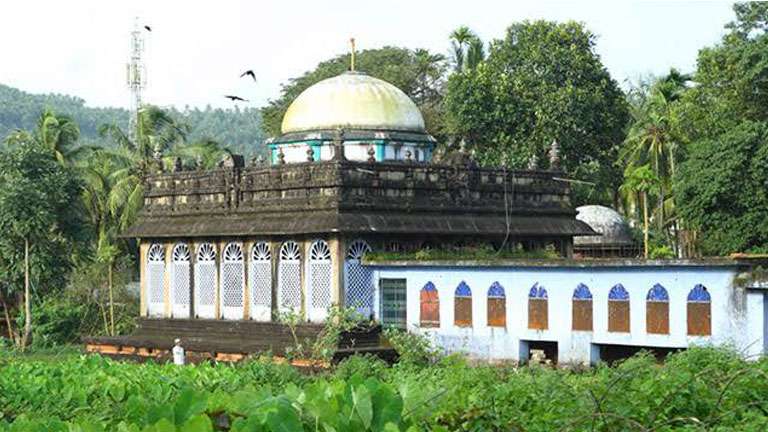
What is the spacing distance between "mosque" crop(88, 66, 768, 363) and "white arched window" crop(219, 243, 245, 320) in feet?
0.15

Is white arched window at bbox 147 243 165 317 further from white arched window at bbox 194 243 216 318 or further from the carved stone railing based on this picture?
white arched window at bbox 194 243 216 318

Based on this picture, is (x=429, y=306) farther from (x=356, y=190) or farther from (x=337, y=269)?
(x=356, y=190)

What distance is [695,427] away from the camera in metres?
7.01

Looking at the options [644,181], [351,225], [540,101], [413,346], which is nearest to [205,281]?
[351,225]

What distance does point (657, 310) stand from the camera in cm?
2111

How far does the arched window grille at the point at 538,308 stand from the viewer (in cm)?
2302

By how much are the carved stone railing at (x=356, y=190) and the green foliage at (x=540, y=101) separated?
11748 mm

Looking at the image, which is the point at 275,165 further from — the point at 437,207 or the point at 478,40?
the point at 478,40

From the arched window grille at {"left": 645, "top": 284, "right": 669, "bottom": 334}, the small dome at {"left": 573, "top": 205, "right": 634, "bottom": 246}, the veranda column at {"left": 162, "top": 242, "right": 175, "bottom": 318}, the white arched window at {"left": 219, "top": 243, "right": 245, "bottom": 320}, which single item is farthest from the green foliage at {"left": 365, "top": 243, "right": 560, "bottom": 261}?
the small dome at {"left": 573, "top": 205, "right": 634, "bottom": 246}

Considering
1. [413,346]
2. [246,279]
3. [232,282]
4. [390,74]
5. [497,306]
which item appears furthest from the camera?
[390,74]

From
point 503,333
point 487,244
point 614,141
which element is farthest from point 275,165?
point 614,141

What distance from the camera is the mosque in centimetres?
2133

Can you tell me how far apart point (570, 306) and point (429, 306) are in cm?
348

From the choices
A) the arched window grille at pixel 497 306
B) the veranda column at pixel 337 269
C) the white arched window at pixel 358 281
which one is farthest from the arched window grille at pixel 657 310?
the veranda column at pixel 337 269
